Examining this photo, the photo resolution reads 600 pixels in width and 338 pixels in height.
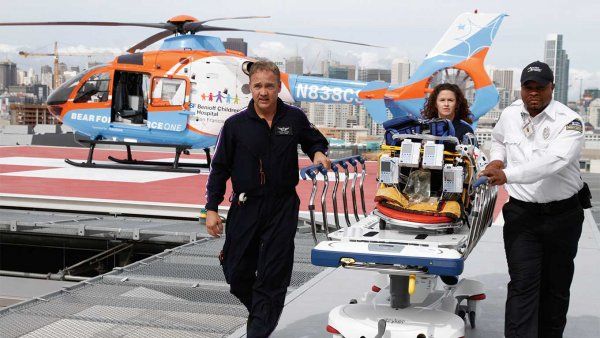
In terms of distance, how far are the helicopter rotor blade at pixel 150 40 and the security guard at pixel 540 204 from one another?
14764mm

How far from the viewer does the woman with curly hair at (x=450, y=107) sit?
5336 millimetres

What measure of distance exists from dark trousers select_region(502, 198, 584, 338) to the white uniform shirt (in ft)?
0.29

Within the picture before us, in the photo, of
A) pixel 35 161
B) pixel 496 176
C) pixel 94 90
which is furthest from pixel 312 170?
pixel 35 161

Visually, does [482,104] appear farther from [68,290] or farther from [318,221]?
[68,290]

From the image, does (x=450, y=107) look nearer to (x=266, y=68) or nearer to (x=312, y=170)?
(x=312, y=170)

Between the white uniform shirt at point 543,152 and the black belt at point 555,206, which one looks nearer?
the white uniform shirt at point 543,152

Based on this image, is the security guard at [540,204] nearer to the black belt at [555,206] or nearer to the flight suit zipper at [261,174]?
the black belt at [555,206]

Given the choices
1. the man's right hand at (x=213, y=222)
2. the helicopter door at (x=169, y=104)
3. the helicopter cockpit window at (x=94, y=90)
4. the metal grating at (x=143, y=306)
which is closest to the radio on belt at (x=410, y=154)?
the man's right hand at (x=213, y=222)

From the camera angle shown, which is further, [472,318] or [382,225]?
[472,318]

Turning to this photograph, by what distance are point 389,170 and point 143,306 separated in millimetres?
2557

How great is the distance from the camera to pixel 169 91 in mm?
17125

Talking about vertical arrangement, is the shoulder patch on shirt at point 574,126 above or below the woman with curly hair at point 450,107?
below

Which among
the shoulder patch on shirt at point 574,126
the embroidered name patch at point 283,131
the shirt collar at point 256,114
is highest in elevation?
the shirt collar at point 256,114

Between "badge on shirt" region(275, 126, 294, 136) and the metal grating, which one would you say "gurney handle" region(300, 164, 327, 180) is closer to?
"badge on shirt" region(275, 126, 294, 136)
